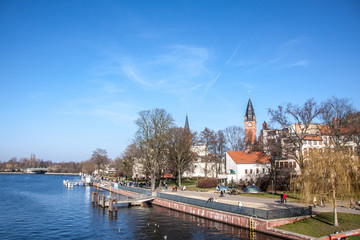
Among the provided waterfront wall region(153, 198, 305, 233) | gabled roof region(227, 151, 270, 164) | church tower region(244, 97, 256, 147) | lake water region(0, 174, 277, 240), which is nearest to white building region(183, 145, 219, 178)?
gabled roof region(227, 151, 270, 164)

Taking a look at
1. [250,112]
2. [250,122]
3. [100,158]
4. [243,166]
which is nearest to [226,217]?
[243,166]

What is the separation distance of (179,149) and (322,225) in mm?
44904

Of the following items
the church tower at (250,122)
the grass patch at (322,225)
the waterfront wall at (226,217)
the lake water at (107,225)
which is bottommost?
the lake water at (107,225)

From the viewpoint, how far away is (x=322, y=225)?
80.0 ft

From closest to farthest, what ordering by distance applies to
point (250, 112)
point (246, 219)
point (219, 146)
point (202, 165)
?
point (246, 219), point (219, 146), point (202, 165), point (250, 112)

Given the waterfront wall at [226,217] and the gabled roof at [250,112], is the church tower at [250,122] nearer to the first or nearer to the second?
the gabled roof at [250,112]

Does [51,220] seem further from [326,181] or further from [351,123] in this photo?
[351,123]

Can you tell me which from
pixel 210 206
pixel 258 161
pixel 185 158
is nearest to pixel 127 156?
pixel 185 158

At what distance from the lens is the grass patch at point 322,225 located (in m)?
22.7

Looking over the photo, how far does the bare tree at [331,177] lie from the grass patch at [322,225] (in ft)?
3.27

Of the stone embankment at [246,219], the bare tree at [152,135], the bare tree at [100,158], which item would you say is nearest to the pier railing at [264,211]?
the stone embankment at [246,219]

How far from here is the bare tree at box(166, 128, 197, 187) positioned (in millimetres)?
67062

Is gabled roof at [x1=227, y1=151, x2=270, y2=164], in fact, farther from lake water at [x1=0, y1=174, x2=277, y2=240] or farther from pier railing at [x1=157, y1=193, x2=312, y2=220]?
pier railing at [x1=157, y1=193, x2=312, y2=220]

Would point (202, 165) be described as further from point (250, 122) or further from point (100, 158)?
point (100, 158)
